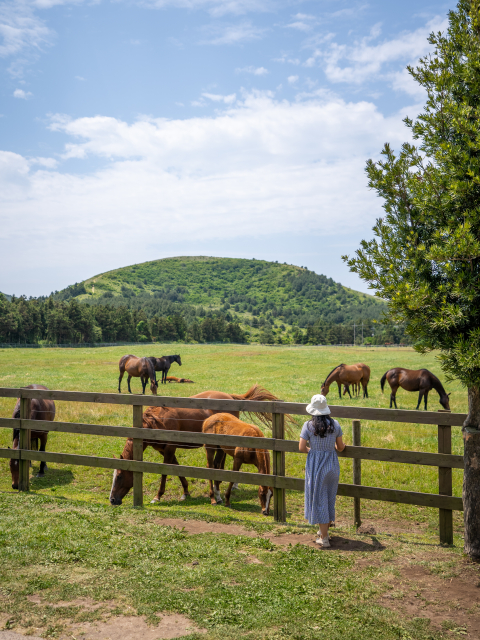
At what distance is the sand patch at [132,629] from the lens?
142 inches

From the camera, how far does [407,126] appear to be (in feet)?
17.5

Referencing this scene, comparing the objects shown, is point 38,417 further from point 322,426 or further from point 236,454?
point 322,426

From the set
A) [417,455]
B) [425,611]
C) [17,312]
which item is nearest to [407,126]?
[417,455]

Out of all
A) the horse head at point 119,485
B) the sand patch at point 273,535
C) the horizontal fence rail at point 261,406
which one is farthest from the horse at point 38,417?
the sand patch at point 273,535

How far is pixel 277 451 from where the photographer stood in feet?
20.9

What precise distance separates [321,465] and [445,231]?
2.85 metres

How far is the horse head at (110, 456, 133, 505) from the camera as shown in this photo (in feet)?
25.8

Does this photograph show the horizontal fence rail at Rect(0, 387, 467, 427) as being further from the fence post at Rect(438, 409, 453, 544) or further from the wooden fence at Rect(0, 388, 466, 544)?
the fence post at Rect(438, 409, 453, 544)

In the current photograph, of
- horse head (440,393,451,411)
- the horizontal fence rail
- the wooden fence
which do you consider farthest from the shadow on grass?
horse head (440,393,451,411)

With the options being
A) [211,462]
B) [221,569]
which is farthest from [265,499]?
[221,569]

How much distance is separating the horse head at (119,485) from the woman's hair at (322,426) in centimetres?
379

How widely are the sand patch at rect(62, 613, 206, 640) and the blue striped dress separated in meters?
2.07

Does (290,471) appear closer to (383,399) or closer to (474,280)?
(474,280)

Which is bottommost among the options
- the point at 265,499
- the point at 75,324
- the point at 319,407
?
the point at 265,499
